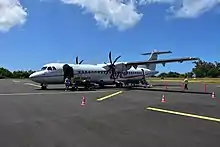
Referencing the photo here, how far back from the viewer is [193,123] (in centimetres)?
935

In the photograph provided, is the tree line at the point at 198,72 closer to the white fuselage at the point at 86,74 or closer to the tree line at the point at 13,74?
the tree line at the point at 13,74

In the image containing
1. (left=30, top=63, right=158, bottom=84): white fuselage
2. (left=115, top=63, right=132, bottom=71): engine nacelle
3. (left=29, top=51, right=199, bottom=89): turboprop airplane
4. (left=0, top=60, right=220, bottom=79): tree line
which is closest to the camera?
(left=30, top=63, right=158, bottom=84): white fuselage

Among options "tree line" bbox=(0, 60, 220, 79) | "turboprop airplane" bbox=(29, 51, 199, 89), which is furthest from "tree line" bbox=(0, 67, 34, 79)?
"turboprop airplane" bbox=(29, 51, 199, 89)

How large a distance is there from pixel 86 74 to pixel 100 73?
8.16 ft

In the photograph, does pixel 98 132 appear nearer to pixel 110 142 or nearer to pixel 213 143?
pixel 110 142

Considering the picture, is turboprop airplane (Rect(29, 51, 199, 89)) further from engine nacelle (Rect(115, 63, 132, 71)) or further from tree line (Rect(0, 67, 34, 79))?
tree line (Rect(0, 67, 34, 79))

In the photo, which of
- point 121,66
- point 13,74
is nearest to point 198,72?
point 13,74

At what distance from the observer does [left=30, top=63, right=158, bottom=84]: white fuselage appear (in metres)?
28.2

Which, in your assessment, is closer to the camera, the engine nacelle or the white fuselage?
the white fuselage

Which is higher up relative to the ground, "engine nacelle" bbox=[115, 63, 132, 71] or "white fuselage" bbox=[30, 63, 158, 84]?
"engine nacelle" bbox=[115, 63, 132, 71]

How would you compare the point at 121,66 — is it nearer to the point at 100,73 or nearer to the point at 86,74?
the point at 100,73

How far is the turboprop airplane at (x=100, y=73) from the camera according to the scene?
2858cm

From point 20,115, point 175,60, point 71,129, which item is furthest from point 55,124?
point 175,60

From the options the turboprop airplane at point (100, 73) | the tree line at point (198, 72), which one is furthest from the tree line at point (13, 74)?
the turboprop airplane at point (100, 73)
